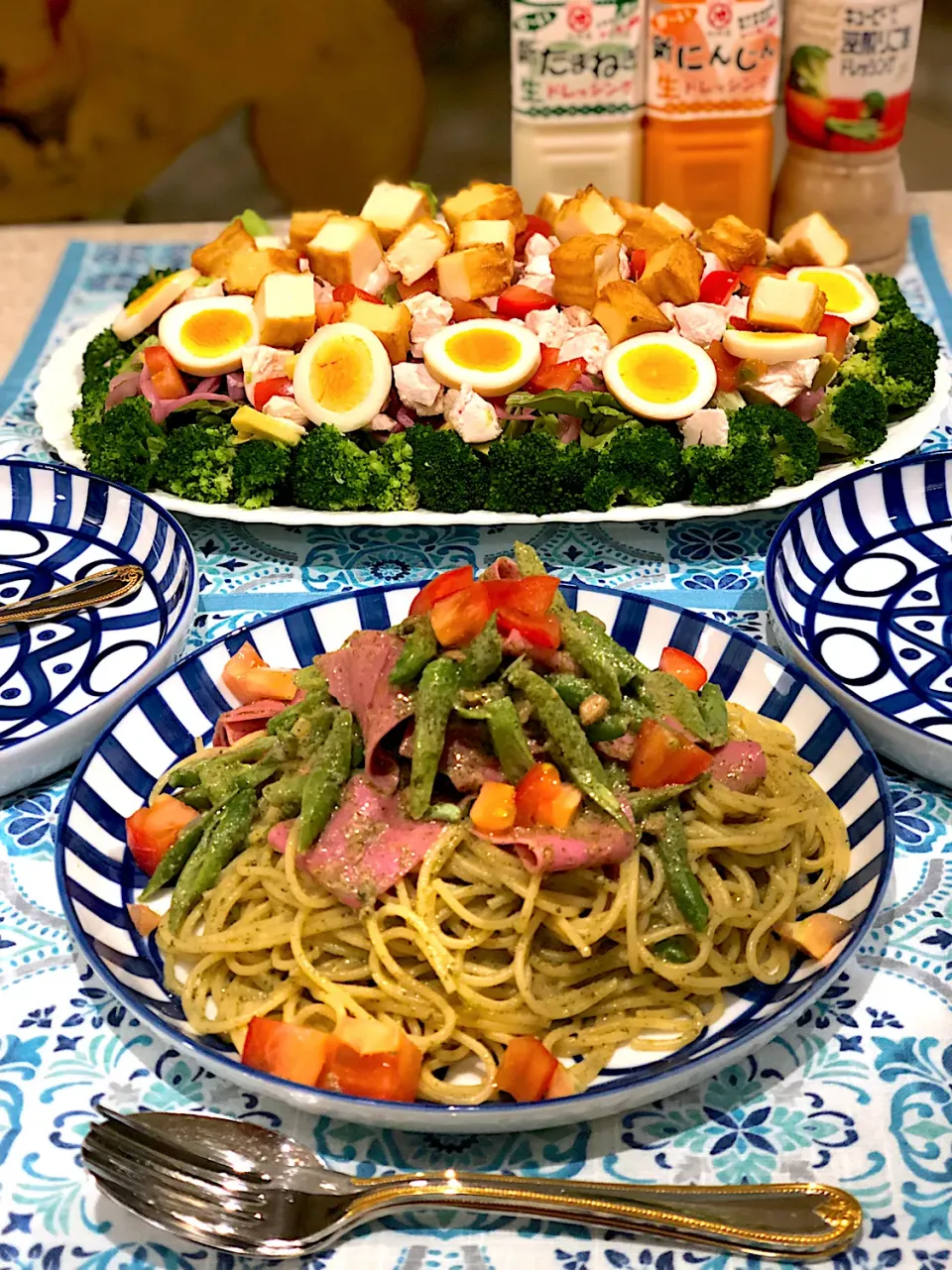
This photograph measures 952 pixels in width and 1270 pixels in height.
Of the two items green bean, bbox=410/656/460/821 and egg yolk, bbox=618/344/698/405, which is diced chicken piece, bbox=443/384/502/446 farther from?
green bean, bbox=410/656/460/821

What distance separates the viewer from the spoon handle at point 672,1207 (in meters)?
1.46

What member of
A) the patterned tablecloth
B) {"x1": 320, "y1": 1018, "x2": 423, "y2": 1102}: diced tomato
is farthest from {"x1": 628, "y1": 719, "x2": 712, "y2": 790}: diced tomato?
{"x1": 320, "y1": 1018, "x2": 423, "y2": 1102}: diced tomato

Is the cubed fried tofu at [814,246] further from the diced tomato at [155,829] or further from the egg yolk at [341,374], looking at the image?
the diced tomato at [155,829]

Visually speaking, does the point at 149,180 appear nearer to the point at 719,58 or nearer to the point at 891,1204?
the point at 719,58

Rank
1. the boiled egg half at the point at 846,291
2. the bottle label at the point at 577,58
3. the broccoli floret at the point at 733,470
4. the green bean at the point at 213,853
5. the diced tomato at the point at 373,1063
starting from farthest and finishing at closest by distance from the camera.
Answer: the bottle label at the point at 577,58 → the boiled egg half at the point at 846,291 → the broccoli floret at the point at 733,470 → the green bean at the point at 213,853 → the diced tomato at the point at 373,1063

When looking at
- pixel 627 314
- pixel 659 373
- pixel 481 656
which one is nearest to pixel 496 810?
pixel 481 656

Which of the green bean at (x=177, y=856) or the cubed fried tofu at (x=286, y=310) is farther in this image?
the cubed fried tofu at (x=286, y=310)

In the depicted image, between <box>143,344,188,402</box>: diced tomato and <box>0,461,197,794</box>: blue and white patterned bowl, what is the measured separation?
1.29 ft

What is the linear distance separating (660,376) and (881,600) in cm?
84

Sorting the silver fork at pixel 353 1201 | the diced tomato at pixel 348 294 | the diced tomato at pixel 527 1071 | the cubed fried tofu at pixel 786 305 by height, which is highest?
the cubed fried tofu at pixel 786 305

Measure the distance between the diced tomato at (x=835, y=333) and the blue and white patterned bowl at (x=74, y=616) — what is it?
68.2 inches

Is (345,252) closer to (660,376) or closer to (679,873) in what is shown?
(660,376)

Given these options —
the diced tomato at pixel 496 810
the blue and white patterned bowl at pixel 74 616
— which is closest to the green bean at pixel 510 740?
the diced tomato at pixel 496 810

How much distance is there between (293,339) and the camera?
10.4 ft
